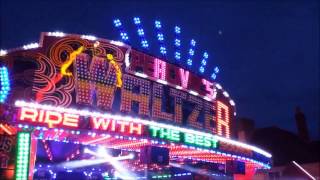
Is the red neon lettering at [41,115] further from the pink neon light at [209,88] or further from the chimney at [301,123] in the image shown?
the chimney at [301,123]

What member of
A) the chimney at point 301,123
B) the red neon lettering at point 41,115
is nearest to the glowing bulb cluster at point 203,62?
the red neon lettering at point 41,115

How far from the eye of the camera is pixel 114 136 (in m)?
16.0

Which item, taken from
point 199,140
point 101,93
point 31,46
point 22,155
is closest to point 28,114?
point 22,155

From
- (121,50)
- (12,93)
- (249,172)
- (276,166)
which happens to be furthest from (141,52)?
(276,166)

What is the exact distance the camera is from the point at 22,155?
1365 centimetres

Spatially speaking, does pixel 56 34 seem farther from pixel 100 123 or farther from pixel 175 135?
pixel 175 135

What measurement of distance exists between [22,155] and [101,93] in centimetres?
528

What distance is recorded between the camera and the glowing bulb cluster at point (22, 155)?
13438 mm

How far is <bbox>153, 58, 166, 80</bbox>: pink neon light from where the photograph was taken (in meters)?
21.5

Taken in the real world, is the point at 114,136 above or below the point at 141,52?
below

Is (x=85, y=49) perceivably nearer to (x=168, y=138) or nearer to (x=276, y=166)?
(x=168, y=138)

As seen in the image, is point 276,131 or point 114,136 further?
point 276,131

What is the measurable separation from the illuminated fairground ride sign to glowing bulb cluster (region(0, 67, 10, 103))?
0.11 feet

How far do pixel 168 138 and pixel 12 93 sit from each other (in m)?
6.61
